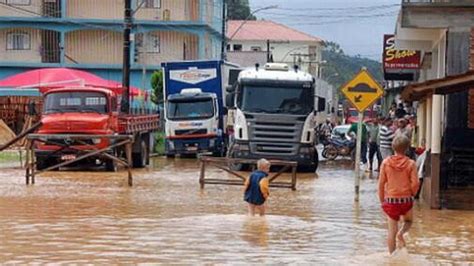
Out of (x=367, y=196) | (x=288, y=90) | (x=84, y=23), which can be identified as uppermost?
(x=84, y=23)

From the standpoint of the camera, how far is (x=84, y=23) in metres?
65.6

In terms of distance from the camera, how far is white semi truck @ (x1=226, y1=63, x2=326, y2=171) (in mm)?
32719

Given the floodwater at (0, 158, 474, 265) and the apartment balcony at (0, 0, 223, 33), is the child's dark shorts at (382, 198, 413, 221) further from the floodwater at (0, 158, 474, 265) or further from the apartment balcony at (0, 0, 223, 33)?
the apartment balcony at (0, 0, 223, 33)

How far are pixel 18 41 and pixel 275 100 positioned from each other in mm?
36832

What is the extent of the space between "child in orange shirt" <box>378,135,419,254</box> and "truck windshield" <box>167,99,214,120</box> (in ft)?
92.9

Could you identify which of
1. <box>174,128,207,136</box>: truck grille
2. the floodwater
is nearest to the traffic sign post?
the floodwater

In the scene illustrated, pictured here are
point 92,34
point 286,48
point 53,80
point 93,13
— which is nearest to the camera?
point 53,80

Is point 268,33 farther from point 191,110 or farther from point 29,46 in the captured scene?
point 191,110

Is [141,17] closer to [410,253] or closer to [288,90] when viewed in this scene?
[288,90]

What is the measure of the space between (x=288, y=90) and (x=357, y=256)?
19.7 metres

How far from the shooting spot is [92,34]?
219ft

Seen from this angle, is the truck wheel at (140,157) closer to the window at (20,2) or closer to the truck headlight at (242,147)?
the truck headlight at (242,147)

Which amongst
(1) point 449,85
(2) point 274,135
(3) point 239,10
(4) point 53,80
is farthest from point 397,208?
(3) point 239,10

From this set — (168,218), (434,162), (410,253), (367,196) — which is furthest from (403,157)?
(367,196)
